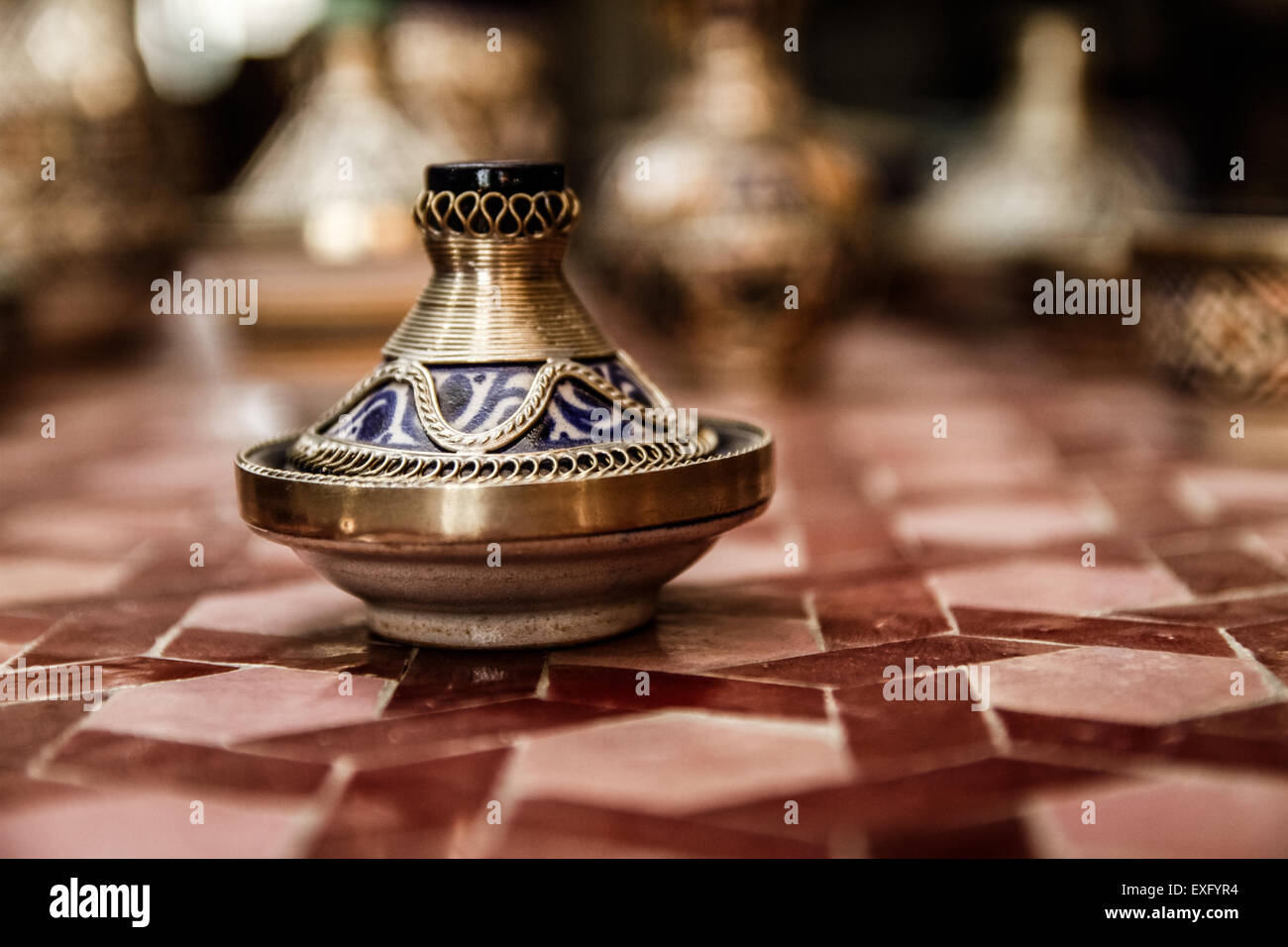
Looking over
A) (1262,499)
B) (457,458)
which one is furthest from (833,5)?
(457,458)

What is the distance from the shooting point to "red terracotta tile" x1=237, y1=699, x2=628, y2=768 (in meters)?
1.38

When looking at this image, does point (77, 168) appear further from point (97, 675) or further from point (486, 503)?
point (486, 503)

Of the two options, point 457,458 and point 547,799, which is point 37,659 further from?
point 547,799

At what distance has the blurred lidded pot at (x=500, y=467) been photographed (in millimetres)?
1524

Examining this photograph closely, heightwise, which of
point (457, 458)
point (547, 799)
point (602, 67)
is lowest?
point (547, 799)

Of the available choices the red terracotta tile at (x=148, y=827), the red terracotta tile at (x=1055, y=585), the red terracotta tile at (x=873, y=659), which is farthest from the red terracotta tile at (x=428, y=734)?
the red terracotta tile at (x=1055, y=585)

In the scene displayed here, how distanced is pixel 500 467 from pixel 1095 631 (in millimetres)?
700

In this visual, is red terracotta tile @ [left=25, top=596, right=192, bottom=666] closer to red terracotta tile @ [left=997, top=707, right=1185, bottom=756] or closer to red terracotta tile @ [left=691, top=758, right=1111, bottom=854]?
red terracotta tile @ [left=691, top=758, right=1111, bottom=854]

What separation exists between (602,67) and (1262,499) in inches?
176

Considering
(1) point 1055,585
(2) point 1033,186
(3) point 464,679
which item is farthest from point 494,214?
(2) point 1033,186

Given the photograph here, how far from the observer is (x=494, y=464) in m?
1.54

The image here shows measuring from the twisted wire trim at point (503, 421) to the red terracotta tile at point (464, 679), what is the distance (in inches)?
9.0

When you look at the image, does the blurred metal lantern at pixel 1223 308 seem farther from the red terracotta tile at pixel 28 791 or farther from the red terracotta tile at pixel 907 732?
the red terracotta tile at pixel 28 791

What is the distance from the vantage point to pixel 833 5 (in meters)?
6.50
